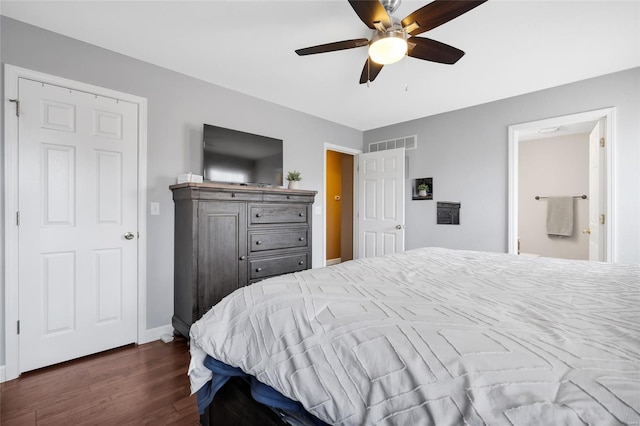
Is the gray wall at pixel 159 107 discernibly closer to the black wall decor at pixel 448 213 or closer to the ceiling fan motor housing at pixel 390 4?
the ceiling fan motor housing at pixel 390 4

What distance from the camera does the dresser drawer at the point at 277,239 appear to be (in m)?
2.81

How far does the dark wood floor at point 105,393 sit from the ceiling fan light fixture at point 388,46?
99.0 inches

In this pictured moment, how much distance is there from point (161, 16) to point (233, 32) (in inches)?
19.6

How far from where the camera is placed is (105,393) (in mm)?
1852

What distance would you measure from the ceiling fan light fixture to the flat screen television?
5.64 ft

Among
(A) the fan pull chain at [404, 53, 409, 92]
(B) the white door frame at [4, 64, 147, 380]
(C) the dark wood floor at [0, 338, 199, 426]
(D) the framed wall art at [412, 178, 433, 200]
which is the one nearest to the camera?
(C) the dark wood floor at [0, 338, 199, 426]

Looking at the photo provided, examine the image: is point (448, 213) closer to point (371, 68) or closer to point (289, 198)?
point (289, 198)

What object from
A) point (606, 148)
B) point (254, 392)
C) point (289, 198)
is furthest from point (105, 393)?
point (606, 148)

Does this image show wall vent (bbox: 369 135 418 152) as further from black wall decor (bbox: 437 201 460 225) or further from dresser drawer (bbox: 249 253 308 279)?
dresser drawer (bbox: 249 253 308 279)

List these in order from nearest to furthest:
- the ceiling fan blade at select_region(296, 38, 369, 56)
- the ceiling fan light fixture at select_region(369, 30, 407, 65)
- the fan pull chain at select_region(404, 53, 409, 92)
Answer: the ceiling fan light fixture at select_region(369, 30, 407, 65)
the ceiling fan blade at select_region(296, 38, 369, 56)
the fan pull chain at select_region(404, 53, 409, 92)

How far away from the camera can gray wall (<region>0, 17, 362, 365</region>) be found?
215cm

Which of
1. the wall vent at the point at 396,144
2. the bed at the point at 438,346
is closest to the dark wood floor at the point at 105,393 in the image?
the bed at the point at 438,346

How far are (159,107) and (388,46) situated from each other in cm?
218

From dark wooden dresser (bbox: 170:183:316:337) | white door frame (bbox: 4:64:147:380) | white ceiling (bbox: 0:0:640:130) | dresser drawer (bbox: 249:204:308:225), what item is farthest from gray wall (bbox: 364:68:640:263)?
white door frame (bbox: 4:64:147:380)
